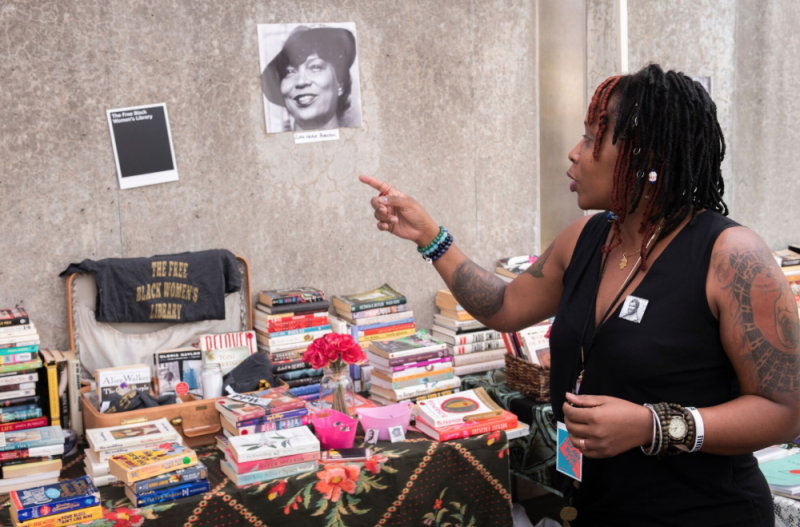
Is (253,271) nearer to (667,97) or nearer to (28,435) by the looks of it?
(28,435)

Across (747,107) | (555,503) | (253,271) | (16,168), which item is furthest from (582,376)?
(747,107)

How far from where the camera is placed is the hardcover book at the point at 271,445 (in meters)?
2.22

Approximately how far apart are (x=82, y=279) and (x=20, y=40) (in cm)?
94

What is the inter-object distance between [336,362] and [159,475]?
75cm

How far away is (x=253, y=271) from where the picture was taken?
→ 127 inches

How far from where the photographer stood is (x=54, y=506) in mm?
1949

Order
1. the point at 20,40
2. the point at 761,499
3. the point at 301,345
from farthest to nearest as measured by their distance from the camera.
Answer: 1. the point at 301,345
2. the point at 20,40
3. the point at 761,499

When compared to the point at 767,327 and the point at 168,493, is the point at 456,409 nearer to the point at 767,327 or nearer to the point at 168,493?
the point at 168,493

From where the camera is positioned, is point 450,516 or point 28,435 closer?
point 28,435

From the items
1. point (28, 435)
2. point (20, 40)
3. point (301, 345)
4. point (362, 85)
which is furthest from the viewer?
point (362, 85)

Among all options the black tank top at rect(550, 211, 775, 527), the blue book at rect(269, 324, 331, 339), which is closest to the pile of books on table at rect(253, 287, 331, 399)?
the blue book at rect(269, 324, 331, 339)

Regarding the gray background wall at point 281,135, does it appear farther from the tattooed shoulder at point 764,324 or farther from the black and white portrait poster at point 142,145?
the tattooed shoulder at point 764,324

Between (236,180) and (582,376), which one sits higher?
(236,180)

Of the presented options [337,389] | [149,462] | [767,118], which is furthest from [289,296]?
[767,118]
